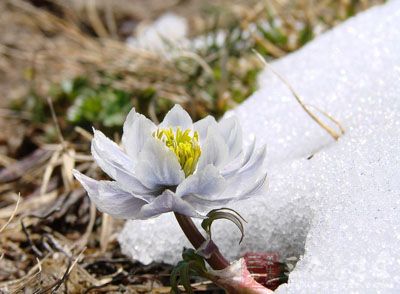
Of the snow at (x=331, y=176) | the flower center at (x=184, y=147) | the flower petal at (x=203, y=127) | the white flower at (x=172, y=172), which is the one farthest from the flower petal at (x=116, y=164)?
the snow at (x=331, y=176)

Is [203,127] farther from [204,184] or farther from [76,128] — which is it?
[76,128]

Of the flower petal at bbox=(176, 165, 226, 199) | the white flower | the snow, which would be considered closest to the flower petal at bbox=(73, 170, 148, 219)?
the white flower

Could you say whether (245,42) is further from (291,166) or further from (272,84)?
(291,166)

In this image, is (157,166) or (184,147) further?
(184,147)

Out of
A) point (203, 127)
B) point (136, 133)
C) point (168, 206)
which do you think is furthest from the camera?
point (203, 127)

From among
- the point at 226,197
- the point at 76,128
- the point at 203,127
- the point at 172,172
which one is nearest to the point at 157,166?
the point at 172,172

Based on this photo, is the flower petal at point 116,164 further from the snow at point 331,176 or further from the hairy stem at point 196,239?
the snow at point 331,176

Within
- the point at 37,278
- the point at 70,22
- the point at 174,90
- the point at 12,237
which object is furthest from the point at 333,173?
the point at 70,22
